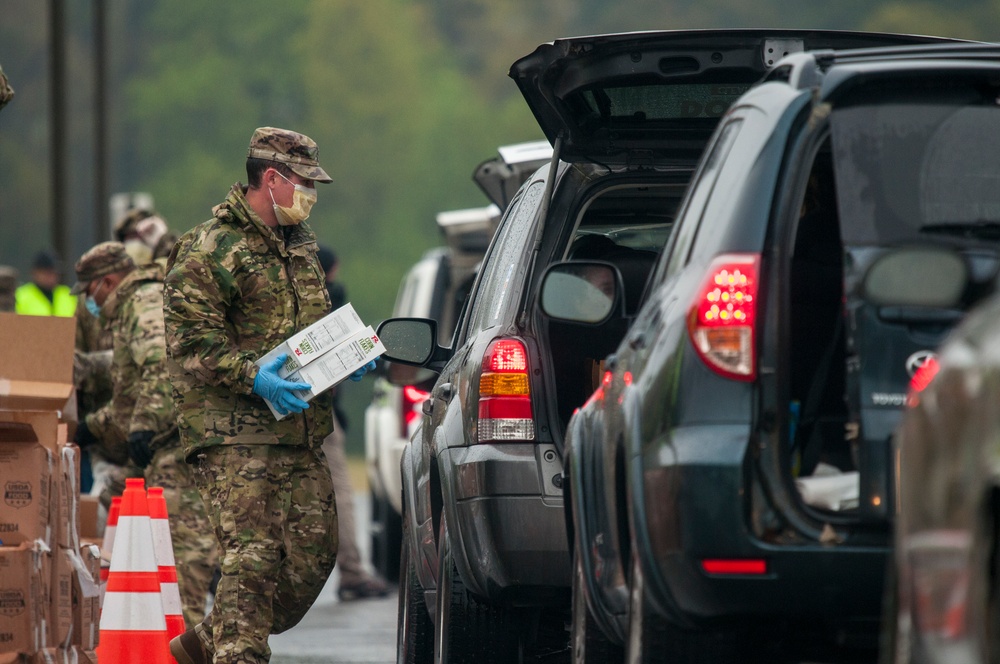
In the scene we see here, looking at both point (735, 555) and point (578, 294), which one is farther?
point (578, 294)

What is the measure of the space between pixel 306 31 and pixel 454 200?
10415mm

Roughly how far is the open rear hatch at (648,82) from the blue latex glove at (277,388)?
4.54ft

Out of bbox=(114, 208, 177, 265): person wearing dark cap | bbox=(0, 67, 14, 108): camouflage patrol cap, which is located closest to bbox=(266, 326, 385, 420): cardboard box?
bbox=(0, 67, 14, 108): camouflage patrol cap

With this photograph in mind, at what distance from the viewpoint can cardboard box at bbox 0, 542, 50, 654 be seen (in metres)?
6.71

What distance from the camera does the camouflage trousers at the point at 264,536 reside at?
7617 mm

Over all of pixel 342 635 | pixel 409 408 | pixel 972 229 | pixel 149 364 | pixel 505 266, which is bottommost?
pixel 342 635

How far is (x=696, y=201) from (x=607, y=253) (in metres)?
2.38

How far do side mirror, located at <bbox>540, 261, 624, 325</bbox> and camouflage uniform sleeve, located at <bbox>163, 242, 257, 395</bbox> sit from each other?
2171 mm

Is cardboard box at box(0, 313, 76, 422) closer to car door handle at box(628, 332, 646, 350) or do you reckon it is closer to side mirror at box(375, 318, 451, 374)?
side mirror at box(375, 318, 451, 374)

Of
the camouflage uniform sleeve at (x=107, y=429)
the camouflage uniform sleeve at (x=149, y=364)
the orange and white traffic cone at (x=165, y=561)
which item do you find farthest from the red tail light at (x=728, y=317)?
the camouflage uniform sleeve at (x=107, y=429)

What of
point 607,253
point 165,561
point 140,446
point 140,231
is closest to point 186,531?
point 140,446

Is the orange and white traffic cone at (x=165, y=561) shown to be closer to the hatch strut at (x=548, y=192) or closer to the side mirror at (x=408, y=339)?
the side mirror at (x=408, y=339)

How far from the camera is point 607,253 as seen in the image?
745 centimetres

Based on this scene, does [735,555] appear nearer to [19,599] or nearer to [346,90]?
[19,599]
